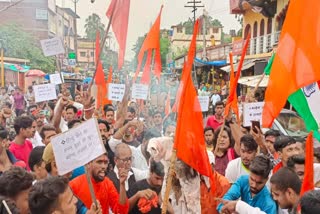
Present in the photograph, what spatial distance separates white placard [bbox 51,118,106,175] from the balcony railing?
2272 cm

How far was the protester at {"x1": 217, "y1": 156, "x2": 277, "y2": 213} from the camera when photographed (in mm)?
3736

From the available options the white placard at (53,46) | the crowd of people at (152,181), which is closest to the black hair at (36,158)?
the crowd of people at (152,181)

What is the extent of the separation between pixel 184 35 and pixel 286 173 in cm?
7408

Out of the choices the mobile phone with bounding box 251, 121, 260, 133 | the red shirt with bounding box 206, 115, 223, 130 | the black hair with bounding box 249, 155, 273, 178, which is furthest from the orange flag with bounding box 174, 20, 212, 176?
the red shirt with bounding box 206, 115, 223, 130

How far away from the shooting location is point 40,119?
7.83 metres

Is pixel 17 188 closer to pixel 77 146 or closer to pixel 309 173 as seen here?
pixel 77 146

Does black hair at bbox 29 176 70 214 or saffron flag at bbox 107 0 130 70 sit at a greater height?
saffron flag at bbox 107 0 130 70

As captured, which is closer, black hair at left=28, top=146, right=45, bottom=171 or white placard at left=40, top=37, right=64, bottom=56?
black hair at left=28, top=146, right=45, bottom=171

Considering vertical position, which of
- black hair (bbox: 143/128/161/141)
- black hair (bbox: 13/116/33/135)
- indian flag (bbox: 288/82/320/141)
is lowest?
black hair (bbox: 143/128/161/141)

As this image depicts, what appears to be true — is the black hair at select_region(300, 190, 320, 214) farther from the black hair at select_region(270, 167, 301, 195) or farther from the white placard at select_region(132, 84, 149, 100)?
the white placard at select_region(132, 84, 149, 100)

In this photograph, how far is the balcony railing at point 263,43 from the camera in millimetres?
25078

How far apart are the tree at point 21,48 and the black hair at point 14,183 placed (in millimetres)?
33202

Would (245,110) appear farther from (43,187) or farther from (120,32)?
(43,187)

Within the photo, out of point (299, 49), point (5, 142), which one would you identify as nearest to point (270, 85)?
point (299, 49)
